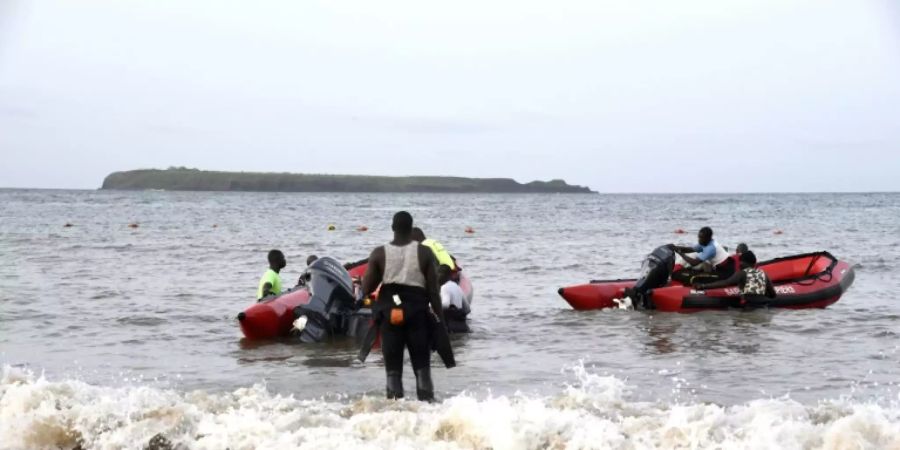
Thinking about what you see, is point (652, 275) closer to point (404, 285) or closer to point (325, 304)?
point (325, 304)

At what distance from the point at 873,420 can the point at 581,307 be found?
8136 millimetres

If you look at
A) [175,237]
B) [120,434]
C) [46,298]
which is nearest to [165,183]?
[175,237]

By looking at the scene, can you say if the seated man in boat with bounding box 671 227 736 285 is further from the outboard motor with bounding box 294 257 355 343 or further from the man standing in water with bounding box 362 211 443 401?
the man standing in water with bounding box 362 211 443 401

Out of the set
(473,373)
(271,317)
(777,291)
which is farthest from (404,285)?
(777,291)

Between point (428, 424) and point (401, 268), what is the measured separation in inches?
49.1

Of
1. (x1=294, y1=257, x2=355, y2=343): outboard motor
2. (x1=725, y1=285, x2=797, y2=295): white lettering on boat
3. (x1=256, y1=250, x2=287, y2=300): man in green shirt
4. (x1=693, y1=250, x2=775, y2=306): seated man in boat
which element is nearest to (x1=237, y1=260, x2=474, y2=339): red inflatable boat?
(x1=294, y1=257, x2=355, y2=343): outboard motor

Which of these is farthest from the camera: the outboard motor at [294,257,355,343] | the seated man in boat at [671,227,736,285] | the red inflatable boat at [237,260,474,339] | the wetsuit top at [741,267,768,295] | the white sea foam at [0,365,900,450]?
the seated man in boat at [671,227,736,285]

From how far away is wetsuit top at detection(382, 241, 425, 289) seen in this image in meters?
7.43

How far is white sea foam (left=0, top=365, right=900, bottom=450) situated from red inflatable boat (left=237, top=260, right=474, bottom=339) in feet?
12.3

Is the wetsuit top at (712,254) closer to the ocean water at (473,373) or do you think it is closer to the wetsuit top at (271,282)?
the ocean water at (473,373)

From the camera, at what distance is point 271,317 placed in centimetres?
1165

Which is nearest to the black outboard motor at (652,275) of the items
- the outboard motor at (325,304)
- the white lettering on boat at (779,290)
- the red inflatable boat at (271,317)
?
the white lettering on boat at (779,290)

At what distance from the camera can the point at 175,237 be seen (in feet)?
109

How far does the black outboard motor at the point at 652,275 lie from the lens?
14.5 metres
